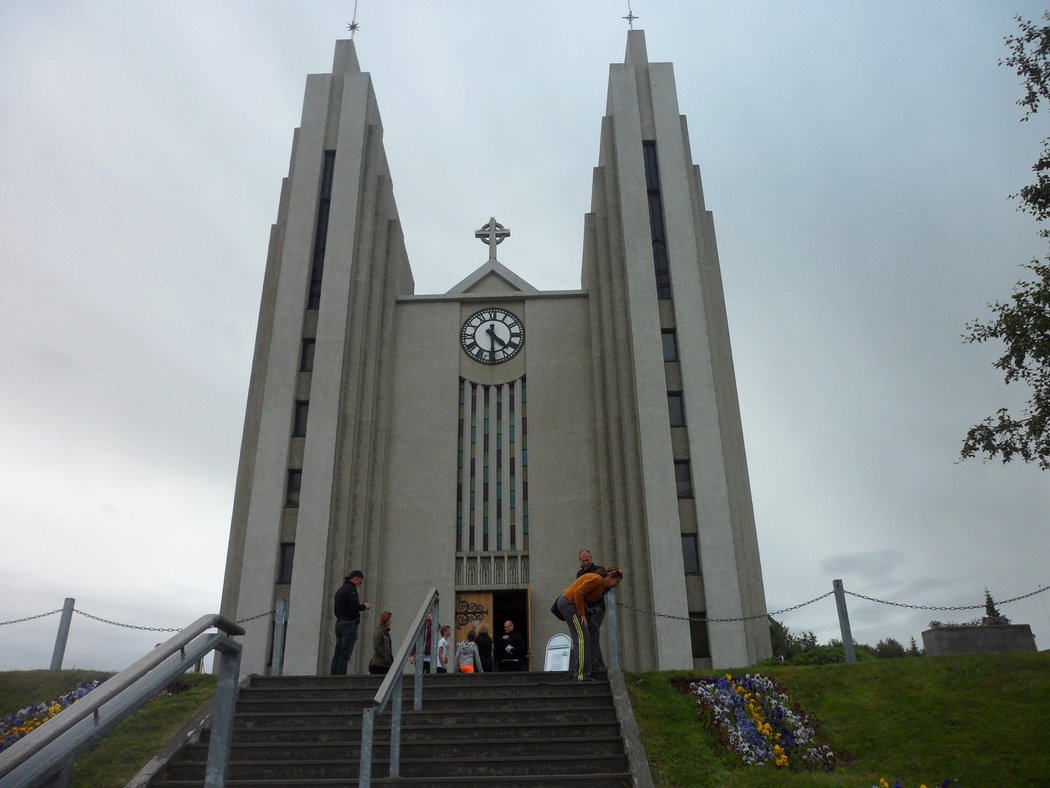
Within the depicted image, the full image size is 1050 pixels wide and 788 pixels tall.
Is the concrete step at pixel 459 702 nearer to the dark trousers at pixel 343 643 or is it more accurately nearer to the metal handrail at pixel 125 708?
the dark trousers at pixel 343 643

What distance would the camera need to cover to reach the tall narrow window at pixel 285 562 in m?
19.4

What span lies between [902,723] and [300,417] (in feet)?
52.0

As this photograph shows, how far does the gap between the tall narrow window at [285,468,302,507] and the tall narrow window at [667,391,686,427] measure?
366 inches

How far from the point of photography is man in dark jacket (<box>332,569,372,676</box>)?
12.0m

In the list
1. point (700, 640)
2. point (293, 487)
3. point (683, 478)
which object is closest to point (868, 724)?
point (700, 640)

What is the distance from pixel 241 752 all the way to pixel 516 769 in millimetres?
2871

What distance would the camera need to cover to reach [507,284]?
26.5 metres

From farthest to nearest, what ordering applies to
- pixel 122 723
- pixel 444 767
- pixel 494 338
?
pixel 494 338 → pixel 444 767 → pixel 122 723

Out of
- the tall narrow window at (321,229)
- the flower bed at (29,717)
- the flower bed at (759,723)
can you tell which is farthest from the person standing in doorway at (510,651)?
the tall narrow window at (321,229)

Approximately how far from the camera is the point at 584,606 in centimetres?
1089

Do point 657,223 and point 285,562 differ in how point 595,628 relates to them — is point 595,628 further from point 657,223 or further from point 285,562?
point 657,223

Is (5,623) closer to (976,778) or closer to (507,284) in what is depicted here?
(976,778)

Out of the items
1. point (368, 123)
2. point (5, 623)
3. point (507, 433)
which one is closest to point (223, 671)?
point (5, 623)

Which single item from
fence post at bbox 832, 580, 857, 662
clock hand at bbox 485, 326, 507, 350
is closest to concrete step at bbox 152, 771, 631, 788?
fence post at bbox 832, 580, 857, 662
